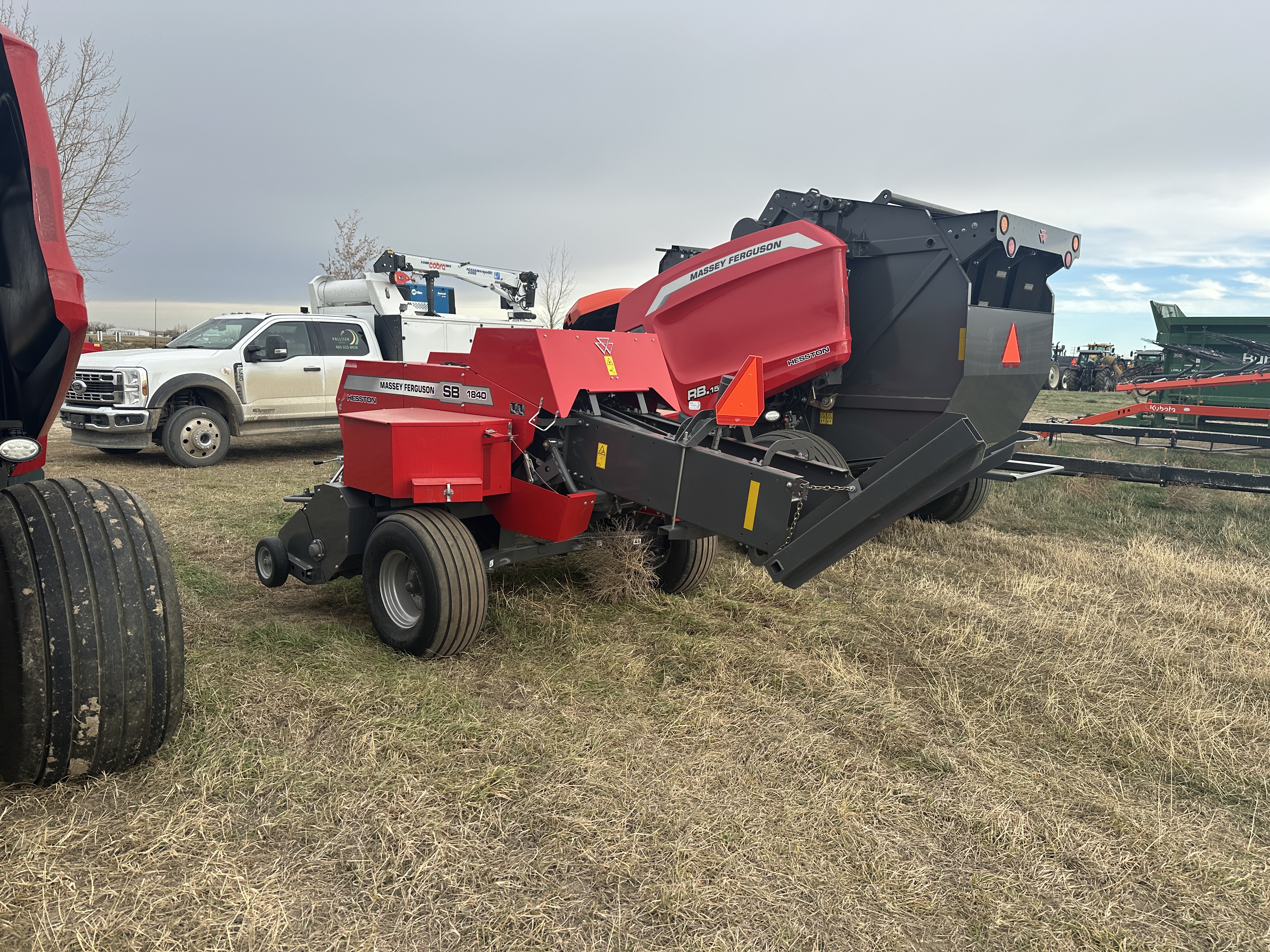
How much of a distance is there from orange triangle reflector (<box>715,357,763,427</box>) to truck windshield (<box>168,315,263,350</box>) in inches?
347

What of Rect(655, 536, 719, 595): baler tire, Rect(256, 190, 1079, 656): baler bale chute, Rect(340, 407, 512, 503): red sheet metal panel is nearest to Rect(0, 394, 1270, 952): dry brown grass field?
Rect(655, 536, 719, 595): baler tire

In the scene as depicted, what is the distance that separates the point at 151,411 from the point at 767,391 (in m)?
7.38

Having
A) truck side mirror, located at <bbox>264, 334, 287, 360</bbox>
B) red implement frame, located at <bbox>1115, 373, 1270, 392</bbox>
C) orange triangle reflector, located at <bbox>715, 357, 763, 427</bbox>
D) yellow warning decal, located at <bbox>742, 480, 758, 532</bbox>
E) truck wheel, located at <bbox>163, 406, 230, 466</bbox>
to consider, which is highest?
red implement frame, located at <bbox>1115, 373, 1270, 392</bbox>

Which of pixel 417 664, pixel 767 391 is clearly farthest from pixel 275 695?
pixel 767 391

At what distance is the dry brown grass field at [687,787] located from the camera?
2213 millimetres

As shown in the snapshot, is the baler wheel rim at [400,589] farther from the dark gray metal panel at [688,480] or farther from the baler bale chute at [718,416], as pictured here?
the dark gray metal panel at [688,480]

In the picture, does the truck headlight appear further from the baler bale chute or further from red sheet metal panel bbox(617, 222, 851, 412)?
red sheet metal panel bbox(617, 222, 851, 412)

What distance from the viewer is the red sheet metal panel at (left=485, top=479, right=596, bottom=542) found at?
13.5 ft

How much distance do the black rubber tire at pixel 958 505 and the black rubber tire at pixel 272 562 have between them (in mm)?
4906

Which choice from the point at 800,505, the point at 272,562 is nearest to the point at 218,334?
the point at 272,562

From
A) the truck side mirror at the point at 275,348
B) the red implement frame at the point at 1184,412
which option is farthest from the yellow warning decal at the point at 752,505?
the red implement frame at the point at 1184,412

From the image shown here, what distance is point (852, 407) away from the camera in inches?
253

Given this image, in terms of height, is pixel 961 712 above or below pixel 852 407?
below

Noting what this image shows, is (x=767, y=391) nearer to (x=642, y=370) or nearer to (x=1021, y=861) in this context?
(x=642, y=370)
